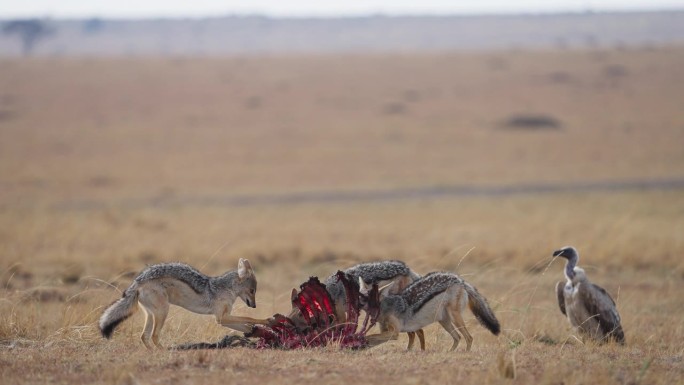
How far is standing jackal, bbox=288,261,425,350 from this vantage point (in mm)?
10094

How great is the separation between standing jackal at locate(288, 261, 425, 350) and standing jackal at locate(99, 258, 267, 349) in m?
0.72

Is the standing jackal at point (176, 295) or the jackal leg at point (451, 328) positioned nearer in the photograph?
the standing jackal at point (176, 295)

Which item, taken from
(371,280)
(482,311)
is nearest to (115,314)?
(371,280)

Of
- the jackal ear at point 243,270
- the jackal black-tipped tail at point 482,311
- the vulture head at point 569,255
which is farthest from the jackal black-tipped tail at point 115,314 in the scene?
the vulture head at point 569,255

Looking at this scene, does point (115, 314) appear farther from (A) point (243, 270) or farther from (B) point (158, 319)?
(A) point (243, 270)

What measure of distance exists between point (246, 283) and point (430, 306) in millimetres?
2042

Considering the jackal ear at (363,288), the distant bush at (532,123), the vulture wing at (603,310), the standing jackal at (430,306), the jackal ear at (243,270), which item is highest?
the distant bush at (532,123)

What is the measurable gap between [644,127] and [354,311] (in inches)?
2020

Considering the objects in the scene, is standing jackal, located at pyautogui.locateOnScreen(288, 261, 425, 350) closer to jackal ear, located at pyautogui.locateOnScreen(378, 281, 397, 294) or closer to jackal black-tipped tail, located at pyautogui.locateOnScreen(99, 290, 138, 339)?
jackal ear, located at pyautogui.locateOnScreen(378, 281, 397, 294)

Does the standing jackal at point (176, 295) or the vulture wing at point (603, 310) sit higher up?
the standing jackal at point (176, 295)

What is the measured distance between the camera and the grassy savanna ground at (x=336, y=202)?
9.22 meters

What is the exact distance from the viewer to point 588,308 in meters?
10.8

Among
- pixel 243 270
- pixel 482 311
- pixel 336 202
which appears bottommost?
pixel 336 202

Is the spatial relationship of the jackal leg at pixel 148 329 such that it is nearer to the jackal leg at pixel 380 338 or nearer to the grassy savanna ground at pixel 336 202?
the grassy savanna ground at pixel 336 202
